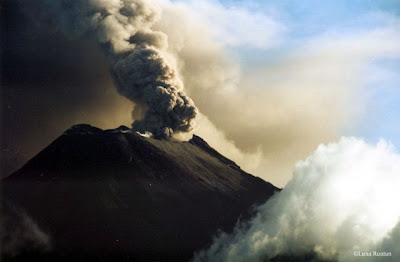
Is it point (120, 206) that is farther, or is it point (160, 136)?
point (160, 136)

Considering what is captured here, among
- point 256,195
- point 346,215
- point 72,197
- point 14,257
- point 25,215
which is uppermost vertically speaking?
point 256,195

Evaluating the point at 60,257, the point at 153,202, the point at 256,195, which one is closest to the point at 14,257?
the point at 60,257

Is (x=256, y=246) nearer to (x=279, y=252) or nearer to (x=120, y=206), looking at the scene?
(x=279, y=252)

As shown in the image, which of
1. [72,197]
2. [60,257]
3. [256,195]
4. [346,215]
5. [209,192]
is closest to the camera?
[346,215]

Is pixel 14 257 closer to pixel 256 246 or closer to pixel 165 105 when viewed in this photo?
pixel 256 246

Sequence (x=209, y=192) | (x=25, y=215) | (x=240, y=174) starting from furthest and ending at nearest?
(x=240, y=174) < (x=209, y=192) < (x=25, y=215)

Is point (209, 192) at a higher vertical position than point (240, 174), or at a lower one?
lower
